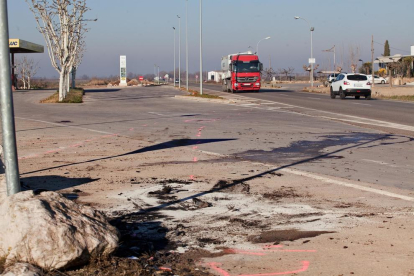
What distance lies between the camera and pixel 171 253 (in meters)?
5.34

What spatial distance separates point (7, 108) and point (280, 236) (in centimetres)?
314

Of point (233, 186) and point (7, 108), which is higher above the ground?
point (7, 108)

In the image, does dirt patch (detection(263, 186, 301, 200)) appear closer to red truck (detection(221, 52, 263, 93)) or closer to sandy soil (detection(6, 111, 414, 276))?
sandy soil (detection(6, 111, 414, 276))

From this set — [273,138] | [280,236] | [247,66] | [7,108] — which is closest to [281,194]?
[280,236]

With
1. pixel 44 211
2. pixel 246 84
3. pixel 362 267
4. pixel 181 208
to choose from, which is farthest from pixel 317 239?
pixel 246 84

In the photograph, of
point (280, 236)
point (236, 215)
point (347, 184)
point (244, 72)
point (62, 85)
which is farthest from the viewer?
point (244, 72)

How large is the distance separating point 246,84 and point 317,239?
4544 centimetres

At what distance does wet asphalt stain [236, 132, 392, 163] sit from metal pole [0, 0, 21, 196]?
6.65 meters

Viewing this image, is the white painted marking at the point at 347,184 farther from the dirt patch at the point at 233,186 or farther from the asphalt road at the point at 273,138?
the dirt patch at the point at 233,186

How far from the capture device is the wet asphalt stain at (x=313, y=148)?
39.0ft

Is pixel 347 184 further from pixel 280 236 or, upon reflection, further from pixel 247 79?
pixel 247 79

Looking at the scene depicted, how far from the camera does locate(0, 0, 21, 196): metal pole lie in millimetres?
5293

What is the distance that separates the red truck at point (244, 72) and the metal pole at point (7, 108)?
44.4 meters

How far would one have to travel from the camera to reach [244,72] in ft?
164
